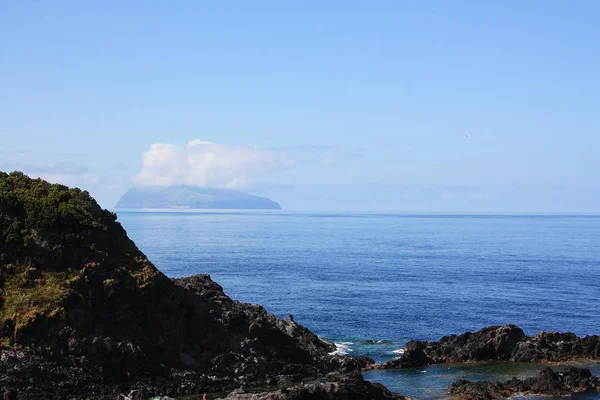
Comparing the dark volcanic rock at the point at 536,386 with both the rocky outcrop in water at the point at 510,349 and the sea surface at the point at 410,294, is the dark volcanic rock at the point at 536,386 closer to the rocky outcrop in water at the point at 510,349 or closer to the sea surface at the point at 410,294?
the sea surface at the point at 410,294

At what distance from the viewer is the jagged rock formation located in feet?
197

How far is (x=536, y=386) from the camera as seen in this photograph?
61.9m

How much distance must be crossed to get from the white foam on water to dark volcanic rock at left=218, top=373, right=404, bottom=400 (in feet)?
61.3

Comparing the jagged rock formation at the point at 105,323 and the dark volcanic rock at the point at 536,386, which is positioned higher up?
the jagged rock formation at the point at 105,323

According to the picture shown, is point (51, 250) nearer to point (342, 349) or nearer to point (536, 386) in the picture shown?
point (342, 349)

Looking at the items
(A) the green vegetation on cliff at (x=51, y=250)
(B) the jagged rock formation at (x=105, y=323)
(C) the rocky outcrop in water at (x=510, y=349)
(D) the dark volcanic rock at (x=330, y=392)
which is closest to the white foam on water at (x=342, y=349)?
(B) the jagged rock formation at (x=105, y=323)

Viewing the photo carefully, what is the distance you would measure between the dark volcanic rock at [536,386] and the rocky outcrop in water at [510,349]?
8689 mm

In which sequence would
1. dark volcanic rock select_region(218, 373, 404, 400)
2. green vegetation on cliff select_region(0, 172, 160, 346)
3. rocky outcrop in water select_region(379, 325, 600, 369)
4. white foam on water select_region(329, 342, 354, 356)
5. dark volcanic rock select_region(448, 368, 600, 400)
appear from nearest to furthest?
dark volcanic rock select_region(218, 373, 404, 400) → dark volcanic rock select_region(448, 368, 600, 400) → green vegetation on cliff select_region(0, 172, 160, 346) → rocky outcrop in water select_region(379, 325, 600, 369) → white foam on water select_region(329, 342, 354, 356)

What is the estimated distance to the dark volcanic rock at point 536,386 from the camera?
198 ft

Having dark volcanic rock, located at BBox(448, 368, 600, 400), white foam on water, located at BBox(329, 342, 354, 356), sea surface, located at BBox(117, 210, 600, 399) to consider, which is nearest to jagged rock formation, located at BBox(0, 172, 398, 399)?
white foam on water, located at BBox(329, 342, 354, 356)

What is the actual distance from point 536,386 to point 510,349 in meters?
12.7

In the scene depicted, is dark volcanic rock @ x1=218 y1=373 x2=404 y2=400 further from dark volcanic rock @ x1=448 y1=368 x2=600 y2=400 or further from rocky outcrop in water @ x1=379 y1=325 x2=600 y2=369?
rocky outcrop in water @ x1=379 y1=325 x2=600 y2=369

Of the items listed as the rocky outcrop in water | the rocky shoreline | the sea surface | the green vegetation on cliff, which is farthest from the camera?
the sea surface

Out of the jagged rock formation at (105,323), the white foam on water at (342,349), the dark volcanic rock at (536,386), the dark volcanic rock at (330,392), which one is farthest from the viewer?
the white foam on water at (342,349)
